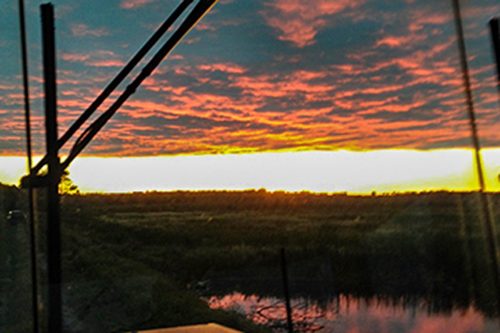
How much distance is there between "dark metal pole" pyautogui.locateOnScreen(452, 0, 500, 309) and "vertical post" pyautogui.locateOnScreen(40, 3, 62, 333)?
1169mm

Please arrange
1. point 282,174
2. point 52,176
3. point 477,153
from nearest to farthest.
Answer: point 52,176
point 477,153
point 282,174

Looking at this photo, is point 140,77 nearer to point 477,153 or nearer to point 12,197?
point 12,197

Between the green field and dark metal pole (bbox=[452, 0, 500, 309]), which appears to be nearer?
dark metal pole (bbox=[452, 0, 500, 309])

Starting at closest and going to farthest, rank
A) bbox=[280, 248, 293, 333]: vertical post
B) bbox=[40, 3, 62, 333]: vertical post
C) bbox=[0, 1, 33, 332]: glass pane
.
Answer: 1. bbox=[40, 3, 62, 333]: vertical post
2. bbox=[0, 1, 33, 332]: glass pane
3. bbox=[280, 248, 293, 333]: vertical post

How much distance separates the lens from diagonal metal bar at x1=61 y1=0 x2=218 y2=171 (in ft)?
4.92

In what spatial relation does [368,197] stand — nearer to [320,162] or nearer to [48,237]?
[320,162]

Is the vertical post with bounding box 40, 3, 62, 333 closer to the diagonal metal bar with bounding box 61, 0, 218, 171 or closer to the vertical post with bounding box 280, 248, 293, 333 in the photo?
the diagonal metal bar with bounding box 61, 0, 218, 171

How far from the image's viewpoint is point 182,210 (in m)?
1.78

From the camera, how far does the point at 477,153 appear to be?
1611mm

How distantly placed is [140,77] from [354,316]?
3.15ft

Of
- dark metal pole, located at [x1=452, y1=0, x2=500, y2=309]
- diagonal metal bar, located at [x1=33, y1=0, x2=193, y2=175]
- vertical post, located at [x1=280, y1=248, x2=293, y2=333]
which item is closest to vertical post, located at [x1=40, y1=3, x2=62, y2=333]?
diagonal metal bar, located at [x1=33, y1=0, x2=193, y2=175]

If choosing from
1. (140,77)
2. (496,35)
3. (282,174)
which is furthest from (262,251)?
(496,35)

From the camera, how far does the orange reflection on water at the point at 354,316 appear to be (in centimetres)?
162

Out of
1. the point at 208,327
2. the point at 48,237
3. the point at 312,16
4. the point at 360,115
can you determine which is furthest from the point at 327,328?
the point at 312,16
